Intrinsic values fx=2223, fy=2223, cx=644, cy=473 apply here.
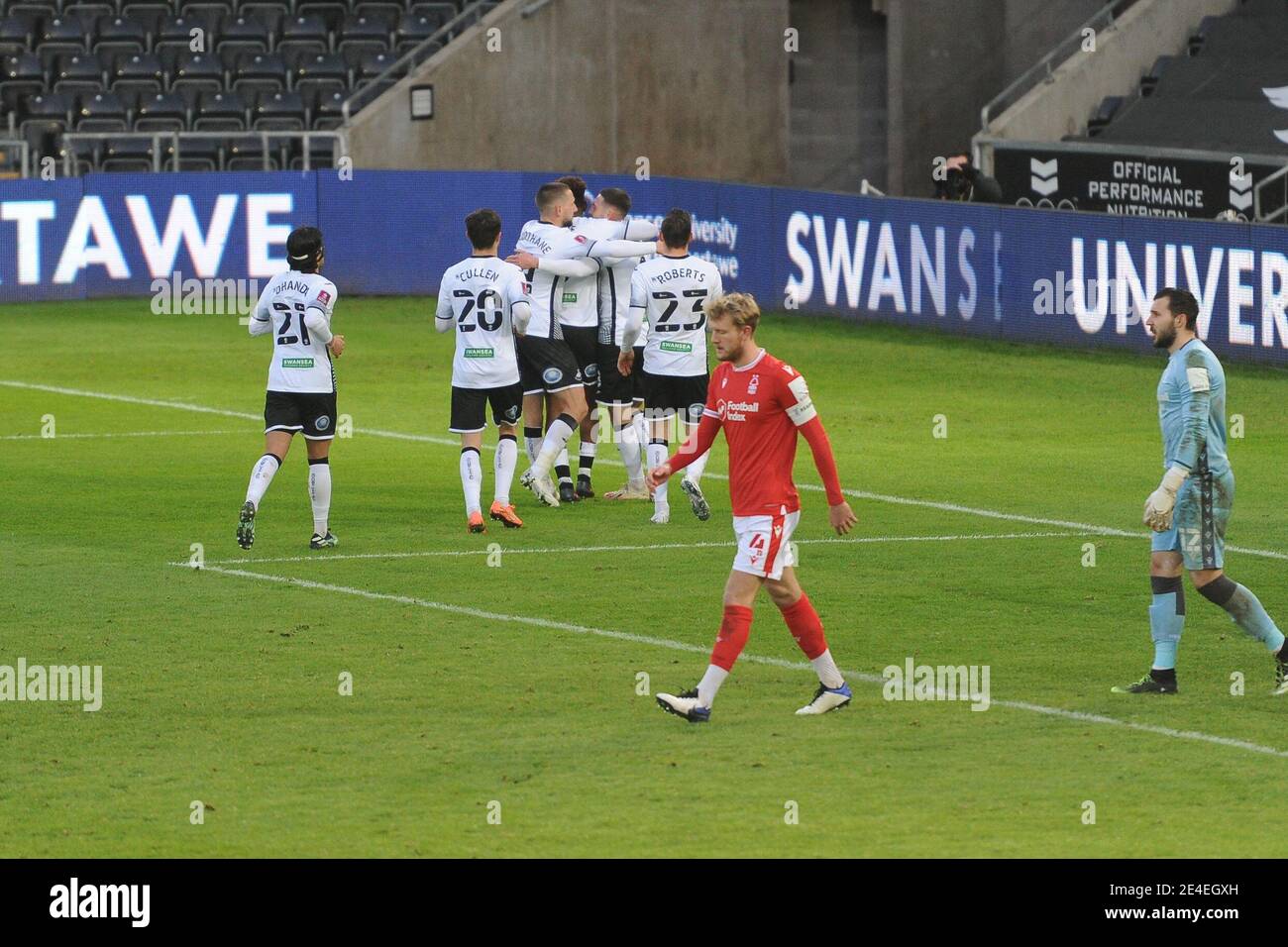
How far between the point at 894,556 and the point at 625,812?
254 inches

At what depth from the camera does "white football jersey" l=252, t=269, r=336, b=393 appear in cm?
1488

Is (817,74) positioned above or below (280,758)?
above

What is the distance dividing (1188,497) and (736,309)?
2.46 meters

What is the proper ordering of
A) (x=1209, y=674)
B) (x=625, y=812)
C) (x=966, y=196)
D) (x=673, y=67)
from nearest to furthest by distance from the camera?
(x=625, y=812) → (x=1209, y=674) → (x=966, y=196) → (x=673, y=67)

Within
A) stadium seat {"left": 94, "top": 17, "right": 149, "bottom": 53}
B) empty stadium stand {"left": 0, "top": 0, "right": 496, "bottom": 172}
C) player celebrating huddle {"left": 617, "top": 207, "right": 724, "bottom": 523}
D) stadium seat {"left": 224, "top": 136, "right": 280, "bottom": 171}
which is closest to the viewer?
player celebrating huddle {"left": 617, "top": 207, "right": 724, "bottom": 523}

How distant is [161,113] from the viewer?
1480 inches

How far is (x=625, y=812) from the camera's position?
9.07 m

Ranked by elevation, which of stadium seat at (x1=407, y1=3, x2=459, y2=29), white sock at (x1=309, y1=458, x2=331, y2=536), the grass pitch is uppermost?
stadium seat at (x1=407, y1=3, x2=459, y2=29)

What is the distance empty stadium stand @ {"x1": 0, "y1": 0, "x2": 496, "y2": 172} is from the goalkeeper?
26.3m

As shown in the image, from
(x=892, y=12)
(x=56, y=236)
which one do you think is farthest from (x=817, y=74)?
(x=56, y=236)

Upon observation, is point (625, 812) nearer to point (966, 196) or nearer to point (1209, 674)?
point (1209, 674)

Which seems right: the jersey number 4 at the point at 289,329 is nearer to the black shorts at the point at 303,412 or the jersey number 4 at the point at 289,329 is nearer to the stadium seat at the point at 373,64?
the black shorts at the point at 303,412

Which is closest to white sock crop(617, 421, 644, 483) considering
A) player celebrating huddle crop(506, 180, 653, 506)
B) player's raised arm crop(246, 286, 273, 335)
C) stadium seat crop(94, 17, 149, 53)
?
player celebrating huddle crop(506, 180, 653, 506)

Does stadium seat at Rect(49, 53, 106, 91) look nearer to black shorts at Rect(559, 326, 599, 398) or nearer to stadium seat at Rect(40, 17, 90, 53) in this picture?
stadium seat at Rect(40, 17, 90, 53)
